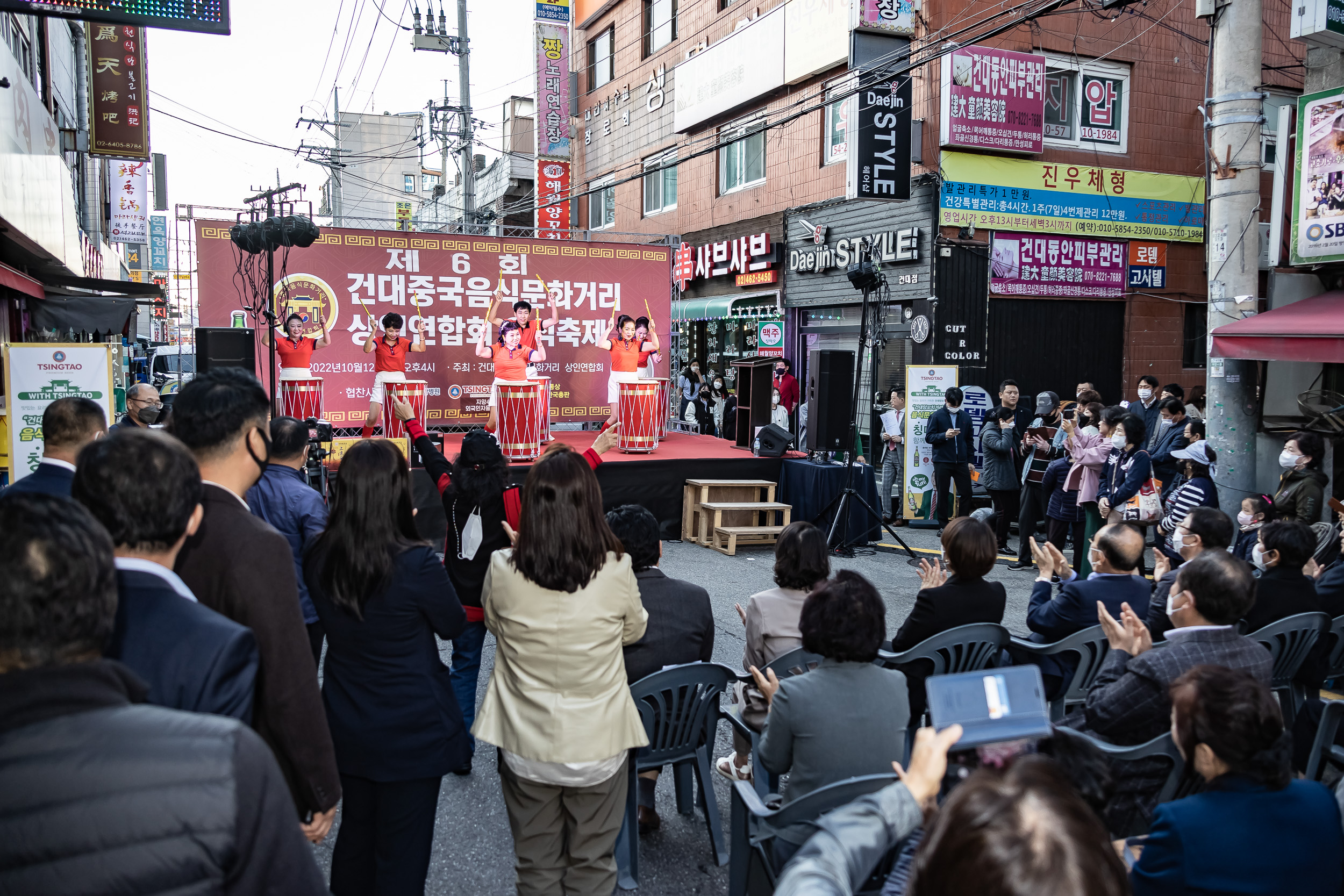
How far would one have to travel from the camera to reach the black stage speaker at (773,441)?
33.8ft

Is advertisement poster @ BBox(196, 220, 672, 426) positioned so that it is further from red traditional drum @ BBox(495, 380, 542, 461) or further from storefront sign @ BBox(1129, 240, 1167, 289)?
storefront sign @ BBox(1129, 240, 1167, 289)

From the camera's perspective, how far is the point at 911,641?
3715 mm

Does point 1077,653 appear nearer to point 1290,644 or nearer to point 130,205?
point 1290,644

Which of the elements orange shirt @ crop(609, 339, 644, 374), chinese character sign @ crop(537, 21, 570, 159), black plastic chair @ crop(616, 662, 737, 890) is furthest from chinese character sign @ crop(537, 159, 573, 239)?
black plastic chair @ crop(616, 662, 737, 890)

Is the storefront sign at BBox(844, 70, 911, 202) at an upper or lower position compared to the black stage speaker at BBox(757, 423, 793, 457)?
upper

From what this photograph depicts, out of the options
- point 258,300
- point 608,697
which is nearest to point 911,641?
point 608,697

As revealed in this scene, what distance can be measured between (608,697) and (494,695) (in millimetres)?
348

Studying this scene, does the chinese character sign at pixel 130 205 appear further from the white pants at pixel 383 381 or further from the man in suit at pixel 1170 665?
the man in suit at pixel 1170 665

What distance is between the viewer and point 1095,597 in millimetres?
3844

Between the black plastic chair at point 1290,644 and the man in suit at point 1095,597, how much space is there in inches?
19.0

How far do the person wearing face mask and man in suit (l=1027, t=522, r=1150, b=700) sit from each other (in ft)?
9.35

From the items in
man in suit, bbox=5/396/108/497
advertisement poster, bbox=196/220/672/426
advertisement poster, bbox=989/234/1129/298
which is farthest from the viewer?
advertisement poster, bbox=989/234/1129/298

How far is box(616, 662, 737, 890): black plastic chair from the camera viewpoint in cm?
320

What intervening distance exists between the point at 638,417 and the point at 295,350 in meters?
4.05
